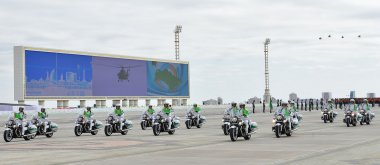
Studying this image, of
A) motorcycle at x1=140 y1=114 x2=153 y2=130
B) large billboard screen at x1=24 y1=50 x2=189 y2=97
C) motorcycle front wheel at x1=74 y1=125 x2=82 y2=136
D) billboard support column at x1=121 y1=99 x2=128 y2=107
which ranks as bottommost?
motorcycle front wheel at x1=74 y1=125 x2=82 y2=136

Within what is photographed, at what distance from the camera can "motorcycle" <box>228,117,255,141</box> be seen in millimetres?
27203

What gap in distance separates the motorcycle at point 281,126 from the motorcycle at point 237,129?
1.67 m

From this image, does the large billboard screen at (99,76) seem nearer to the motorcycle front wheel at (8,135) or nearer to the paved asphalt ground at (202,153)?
the motorcycle front wheel at (8,135)

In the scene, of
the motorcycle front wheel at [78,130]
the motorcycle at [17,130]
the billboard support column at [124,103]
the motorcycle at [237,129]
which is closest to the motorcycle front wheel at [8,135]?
the motorcycle at [17,130]

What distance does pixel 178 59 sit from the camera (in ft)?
355

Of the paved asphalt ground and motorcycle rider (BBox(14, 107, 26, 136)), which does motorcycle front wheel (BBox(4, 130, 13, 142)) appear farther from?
the paved asphalt ground

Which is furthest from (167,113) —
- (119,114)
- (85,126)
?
(85,126)

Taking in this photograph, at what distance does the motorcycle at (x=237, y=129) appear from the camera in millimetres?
27203

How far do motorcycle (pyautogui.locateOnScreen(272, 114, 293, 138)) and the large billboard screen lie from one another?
58928mm

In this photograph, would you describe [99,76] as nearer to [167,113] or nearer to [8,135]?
[167,113]

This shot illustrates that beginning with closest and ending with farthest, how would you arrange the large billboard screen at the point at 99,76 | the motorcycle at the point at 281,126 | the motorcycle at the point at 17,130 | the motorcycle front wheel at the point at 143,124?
the motorcycle at the point at 281,126
the motorcycle at the point at 17,130
the motorcycle front wheel at the point at 143,124
the large billboard screen at the point at 99,76

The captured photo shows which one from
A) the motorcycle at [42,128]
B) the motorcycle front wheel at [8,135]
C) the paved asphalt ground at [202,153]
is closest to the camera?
the paved asphalt ground at [202,153]

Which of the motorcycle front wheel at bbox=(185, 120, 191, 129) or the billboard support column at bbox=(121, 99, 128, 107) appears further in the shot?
the billboard support column at bbox=(121, 99, 128, 107)

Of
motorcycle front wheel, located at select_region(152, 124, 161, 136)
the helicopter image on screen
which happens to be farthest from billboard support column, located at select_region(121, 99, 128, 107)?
motorcycle front wheel, located at select_region(152, 124, 161, 136)
